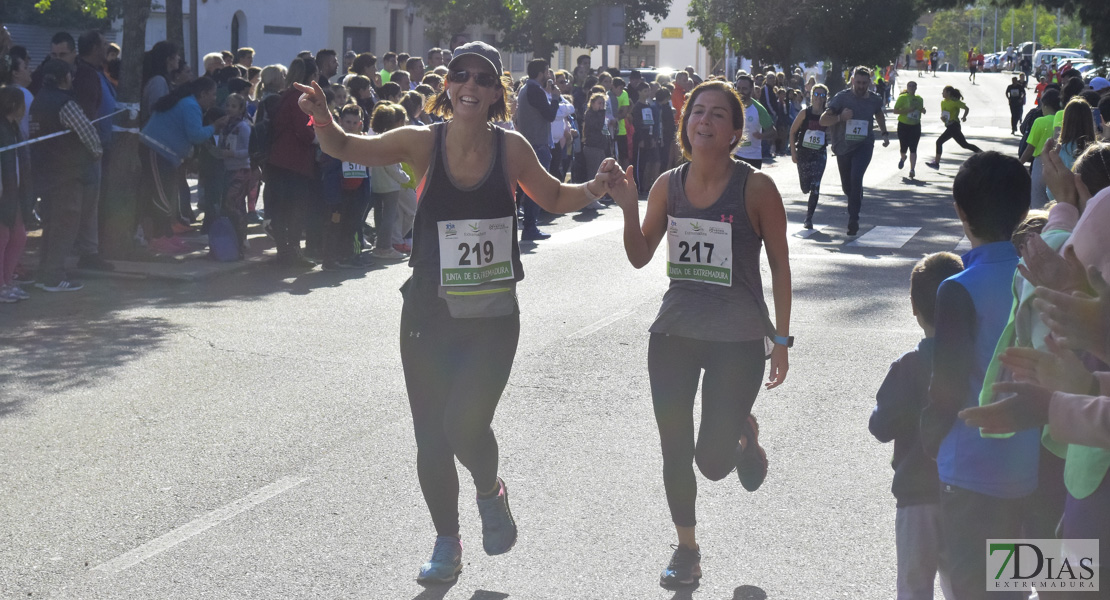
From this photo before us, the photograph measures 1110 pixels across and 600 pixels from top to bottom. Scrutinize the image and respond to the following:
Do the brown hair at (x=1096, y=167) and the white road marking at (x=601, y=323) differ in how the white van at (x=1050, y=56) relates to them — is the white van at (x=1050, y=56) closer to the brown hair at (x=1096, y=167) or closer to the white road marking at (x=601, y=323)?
the white road marking at (x=601, y=323)

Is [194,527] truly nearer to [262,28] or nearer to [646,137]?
[646,137]

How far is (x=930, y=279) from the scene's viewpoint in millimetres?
3734

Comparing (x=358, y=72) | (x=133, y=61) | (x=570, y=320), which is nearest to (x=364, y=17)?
(x=358, y=72)

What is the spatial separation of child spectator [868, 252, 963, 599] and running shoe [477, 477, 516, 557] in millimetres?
1463

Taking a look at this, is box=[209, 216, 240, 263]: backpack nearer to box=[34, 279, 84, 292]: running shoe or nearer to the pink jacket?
box=[34, 279, 84, 292]: running shoe

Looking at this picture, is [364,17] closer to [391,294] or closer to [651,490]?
[391,294]

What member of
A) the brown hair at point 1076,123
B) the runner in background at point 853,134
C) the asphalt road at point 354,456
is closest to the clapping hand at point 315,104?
the asphalt road at point 354,456

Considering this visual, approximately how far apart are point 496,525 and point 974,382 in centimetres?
197

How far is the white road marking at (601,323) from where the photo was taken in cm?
919

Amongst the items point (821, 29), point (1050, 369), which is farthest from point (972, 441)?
point (821, 29)

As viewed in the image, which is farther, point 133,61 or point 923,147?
point 923,147

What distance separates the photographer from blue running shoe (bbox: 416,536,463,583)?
4.57 metres

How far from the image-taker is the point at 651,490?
18.7 ft

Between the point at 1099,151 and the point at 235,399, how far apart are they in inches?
200
